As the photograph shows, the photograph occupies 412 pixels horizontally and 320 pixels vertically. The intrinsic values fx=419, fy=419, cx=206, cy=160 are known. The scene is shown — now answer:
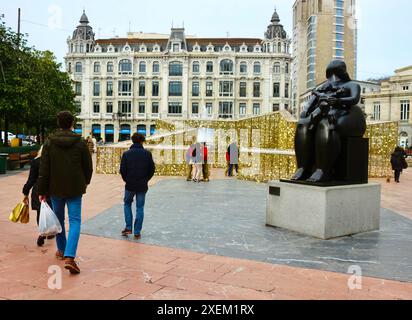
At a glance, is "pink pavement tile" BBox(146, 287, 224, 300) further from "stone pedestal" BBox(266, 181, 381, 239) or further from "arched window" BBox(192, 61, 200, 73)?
"arched window" BBox(192, 61, 200, 73)

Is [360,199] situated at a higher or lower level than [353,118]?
lower

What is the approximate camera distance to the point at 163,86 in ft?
212

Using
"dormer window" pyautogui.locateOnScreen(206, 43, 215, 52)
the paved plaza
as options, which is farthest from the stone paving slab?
"dormer window" pyautogui.locateOnScreen(206, 43, 215, 52)

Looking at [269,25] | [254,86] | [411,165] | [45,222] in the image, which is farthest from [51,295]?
[269,25]

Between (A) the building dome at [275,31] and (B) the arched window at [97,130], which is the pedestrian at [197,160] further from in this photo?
(A) the building dome at [275,31]

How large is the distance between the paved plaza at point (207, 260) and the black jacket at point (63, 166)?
95cm

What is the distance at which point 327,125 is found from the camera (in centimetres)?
677

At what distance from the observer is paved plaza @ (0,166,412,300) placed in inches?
166

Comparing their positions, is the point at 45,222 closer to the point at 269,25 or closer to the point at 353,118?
the point at 353,118

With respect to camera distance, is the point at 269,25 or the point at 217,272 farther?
the point at 269,25

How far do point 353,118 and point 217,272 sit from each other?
146 inches

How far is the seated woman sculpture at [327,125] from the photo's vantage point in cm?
679

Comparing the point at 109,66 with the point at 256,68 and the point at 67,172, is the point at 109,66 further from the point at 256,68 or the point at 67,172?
the point at 67,172

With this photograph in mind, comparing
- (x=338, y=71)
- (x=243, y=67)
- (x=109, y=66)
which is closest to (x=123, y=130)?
(x=109, y=66)
